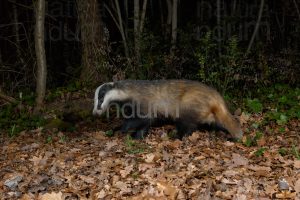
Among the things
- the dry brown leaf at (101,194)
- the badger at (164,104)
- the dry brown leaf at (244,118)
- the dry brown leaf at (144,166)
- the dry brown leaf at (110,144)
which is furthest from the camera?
the dry brown leaf at (244,118)

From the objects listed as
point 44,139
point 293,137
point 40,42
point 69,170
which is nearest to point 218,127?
point 293,137

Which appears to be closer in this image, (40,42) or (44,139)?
(44,139)

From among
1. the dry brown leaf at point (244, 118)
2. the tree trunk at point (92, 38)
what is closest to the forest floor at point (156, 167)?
the dry brown leaf at point (244, 118)

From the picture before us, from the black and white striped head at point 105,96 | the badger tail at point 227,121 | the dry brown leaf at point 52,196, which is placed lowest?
the dry brown leaf at point 52,196

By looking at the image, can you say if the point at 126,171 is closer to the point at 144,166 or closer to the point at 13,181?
the point at 144,166

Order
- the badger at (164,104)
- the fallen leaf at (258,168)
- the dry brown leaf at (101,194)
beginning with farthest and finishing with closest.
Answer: the badger at (164,104), the fallen leaf at (258,168), the dry brown leaf at (101,194)

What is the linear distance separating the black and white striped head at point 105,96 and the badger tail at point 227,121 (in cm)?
136

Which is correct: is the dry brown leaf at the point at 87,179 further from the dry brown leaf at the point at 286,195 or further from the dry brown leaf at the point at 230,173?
the dry brown leaf at the point at 286,195

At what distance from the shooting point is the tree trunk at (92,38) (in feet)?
32.3

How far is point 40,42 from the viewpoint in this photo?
8.05 metres

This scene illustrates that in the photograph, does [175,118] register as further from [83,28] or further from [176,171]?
[83,28]

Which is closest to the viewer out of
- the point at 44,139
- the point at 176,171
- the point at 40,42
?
the point at 176,171

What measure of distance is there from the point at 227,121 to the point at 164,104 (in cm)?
98

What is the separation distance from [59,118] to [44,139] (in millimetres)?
1098
